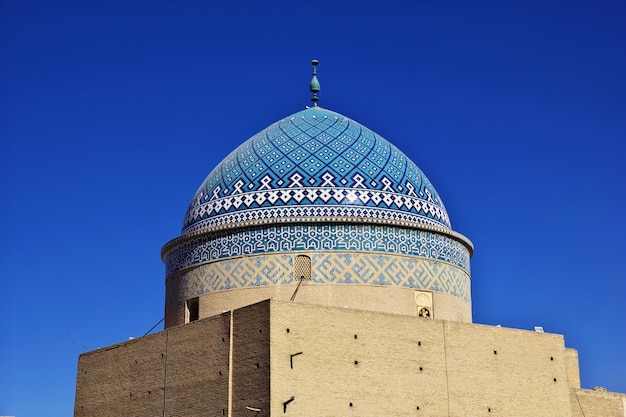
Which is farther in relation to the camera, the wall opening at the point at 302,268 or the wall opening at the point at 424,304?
the wall opening at the point at 424,304

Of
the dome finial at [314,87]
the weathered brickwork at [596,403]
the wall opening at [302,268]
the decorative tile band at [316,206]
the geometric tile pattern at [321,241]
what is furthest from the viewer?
the dome finial at [314,87]

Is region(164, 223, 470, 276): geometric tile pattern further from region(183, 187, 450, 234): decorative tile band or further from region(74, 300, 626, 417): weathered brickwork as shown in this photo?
region(74, 300, 626, 417): weathered brickwork

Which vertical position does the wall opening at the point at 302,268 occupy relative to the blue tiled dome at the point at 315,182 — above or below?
below

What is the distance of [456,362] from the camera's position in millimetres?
12852

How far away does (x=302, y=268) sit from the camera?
43.9 feet

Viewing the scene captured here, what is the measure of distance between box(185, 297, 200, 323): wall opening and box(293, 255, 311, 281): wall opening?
1.57 m

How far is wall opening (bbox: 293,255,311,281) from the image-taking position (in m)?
13.3

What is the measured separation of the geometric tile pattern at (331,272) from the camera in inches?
527

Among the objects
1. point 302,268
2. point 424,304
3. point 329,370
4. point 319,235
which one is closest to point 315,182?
point 319,235

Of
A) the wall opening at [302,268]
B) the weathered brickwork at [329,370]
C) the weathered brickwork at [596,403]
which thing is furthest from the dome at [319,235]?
the weathered brickwork at [596,403]

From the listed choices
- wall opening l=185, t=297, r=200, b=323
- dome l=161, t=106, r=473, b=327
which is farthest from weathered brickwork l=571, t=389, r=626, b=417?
wall opening l=185, t=297, r=200, b=323

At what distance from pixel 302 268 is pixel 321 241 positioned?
0.42 meters

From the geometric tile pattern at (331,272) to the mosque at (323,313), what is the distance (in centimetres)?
2

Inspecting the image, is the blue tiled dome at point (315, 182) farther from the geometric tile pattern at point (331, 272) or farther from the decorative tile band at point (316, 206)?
the geometric tile pattern at point (331, 272)
